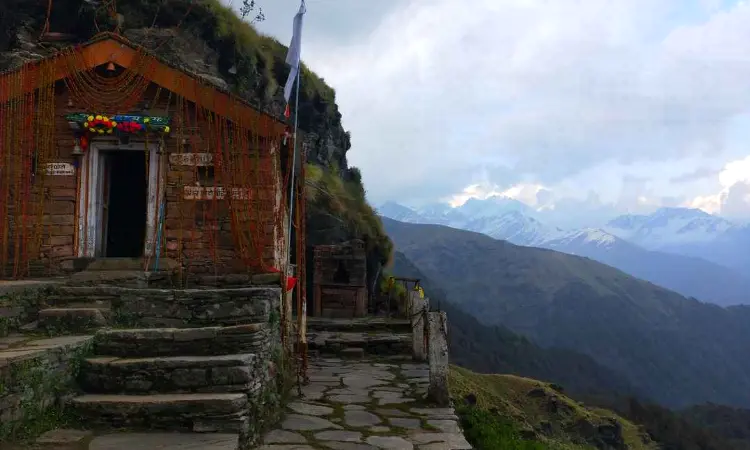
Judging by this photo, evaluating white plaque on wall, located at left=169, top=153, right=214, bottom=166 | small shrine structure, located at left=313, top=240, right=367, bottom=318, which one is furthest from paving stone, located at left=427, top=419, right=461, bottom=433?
small shrine structure, located at left=313, top=240, right=367, bottom=318

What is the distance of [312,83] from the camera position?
104ft

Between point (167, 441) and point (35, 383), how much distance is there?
1281 mm

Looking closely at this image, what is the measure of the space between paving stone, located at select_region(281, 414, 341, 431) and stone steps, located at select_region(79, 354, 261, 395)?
987mm

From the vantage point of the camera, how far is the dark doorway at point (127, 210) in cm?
1277

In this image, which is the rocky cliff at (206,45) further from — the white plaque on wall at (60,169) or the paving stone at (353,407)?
the paving stone at (353,407)

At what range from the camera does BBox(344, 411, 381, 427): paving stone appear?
6.76m

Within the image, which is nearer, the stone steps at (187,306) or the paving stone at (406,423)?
the paving stone at (406,423)

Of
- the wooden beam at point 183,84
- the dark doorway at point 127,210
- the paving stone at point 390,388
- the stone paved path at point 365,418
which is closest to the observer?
the stone paved path at point 365,418

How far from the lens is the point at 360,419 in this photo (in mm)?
6992

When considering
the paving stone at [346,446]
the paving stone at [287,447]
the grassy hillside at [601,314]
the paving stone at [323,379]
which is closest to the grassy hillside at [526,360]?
the grassy hillside at [601,314]

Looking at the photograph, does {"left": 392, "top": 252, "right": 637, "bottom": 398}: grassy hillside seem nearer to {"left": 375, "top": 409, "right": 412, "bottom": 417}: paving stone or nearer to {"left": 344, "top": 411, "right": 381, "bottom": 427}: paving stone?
{"left": 375, "top": 409, "right": 412, "bottom": 417}: paving stone

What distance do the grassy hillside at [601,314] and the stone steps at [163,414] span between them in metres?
87.8

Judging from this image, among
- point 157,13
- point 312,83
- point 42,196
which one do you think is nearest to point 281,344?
point 42,196

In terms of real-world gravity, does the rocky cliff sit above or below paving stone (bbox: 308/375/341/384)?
above
